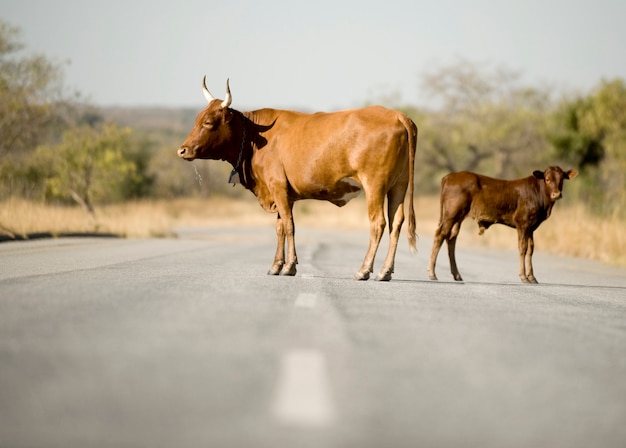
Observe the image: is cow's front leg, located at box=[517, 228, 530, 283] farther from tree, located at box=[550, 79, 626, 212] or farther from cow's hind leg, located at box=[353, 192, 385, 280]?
tree, located at box=[550, 79, 626, 212]

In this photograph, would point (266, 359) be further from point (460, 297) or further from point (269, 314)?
point (460, 297)

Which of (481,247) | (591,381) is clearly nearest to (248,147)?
(591,381)

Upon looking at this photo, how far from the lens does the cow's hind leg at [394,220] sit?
10.5m

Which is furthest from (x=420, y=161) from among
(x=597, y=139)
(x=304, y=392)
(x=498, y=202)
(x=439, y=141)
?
(x=304, y=392)

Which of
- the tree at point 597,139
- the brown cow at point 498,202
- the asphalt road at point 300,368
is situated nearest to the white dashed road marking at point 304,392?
the asphalt road at point 300,368

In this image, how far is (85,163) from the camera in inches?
1868

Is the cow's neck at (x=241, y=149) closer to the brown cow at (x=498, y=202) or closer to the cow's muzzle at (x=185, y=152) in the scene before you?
Result: the cow's muzzle at (x=185, y=152)

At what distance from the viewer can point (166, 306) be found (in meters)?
7.08

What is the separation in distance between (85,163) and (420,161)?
78.5 ft

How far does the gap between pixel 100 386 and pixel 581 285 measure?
362 inches

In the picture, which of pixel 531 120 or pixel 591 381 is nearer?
pixel 591 381

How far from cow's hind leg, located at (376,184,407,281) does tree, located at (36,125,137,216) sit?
117 ft

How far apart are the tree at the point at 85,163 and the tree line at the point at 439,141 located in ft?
0.17

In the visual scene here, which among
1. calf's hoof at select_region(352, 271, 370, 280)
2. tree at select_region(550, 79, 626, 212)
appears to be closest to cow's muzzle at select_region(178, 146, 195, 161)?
calf's hoof at select_region(352, 271, 370, 280)
